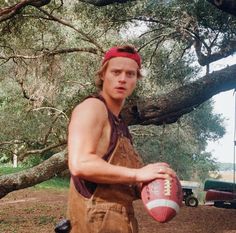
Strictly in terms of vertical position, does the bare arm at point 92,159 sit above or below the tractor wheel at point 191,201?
below

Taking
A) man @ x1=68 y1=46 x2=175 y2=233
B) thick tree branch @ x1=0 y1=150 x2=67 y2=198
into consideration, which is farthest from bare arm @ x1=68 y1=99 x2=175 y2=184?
thick tree branch @ x1=0 y1=150 x2=67 y2=198

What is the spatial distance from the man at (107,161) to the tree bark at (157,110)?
20.3 ft

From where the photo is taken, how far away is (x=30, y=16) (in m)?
11.0

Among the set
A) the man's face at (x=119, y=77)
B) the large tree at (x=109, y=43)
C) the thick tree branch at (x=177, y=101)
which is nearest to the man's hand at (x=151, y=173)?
the man's face at (x=119, y=77)

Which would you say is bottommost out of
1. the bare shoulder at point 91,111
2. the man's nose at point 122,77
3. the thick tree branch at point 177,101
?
the bare shoulder at point 91,111

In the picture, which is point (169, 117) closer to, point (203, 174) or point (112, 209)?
point (112, 209)

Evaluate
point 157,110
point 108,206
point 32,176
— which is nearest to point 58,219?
point 32,176

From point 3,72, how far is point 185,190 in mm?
8729

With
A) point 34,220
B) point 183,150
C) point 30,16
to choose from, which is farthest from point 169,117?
point 183,150

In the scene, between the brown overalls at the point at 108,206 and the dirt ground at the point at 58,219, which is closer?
the brown overalls at the point at 108,206

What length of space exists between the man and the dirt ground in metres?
8.97

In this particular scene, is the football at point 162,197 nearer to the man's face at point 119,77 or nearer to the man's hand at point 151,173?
the man's hand at point 151,173

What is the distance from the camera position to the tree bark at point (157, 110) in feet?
29.5

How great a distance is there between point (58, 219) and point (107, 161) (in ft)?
36.0
